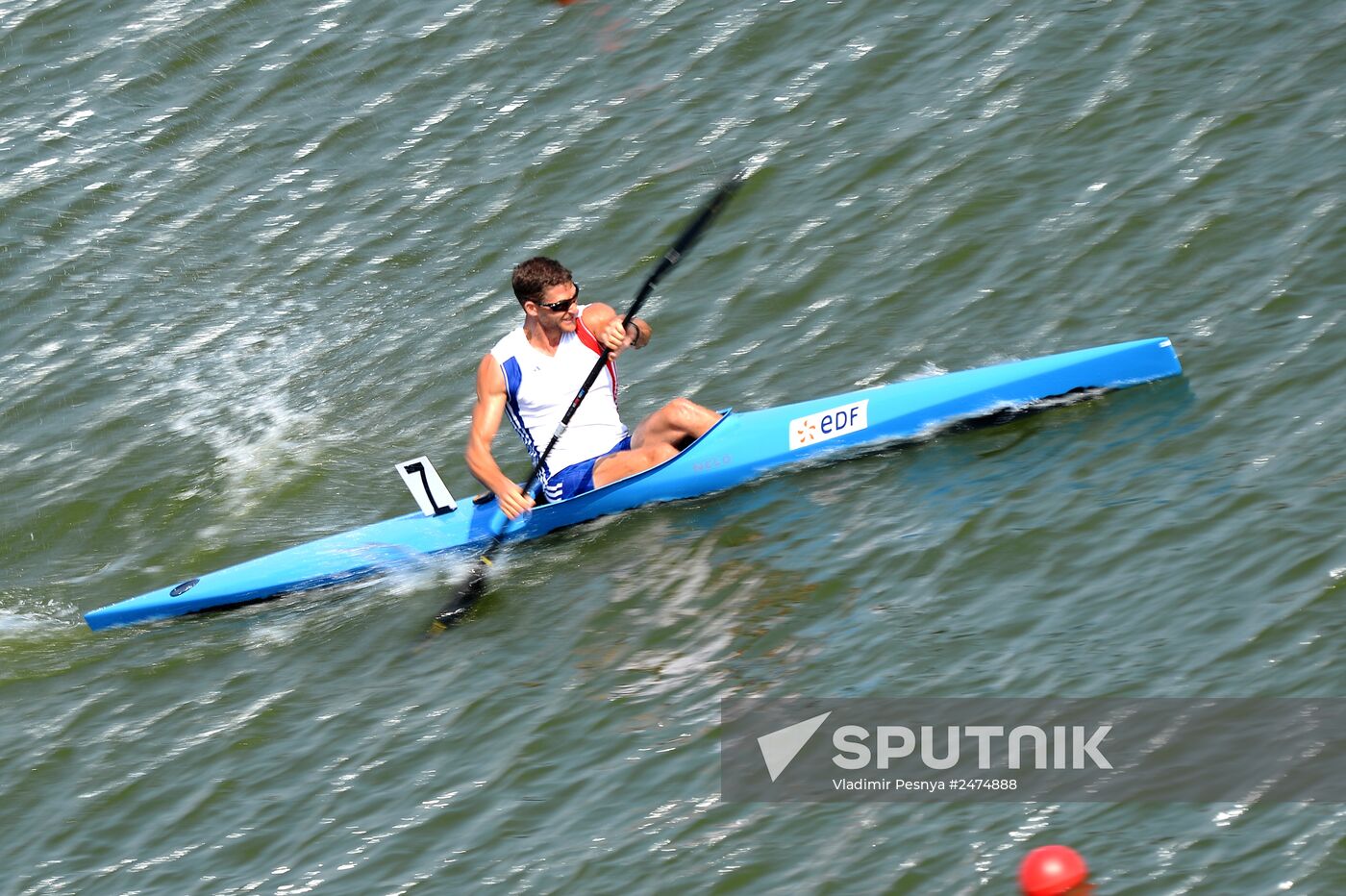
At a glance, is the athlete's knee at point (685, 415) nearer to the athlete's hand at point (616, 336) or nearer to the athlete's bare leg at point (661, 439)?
the athlete's bare leg at point (661, 439)

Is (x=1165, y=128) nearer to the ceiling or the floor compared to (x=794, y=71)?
nearer to the floor

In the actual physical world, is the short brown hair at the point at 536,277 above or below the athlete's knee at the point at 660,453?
above

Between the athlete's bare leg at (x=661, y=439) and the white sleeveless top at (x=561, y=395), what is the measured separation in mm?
124

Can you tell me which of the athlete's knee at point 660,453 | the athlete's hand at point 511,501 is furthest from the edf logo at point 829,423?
the athlete's hand at point 511,501

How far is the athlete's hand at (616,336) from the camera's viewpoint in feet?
24.8

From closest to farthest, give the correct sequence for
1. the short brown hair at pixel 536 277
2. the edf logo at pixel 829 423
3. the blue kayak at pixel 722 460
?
the short brown hair at pixel 536 277, the blue kayak at pixel 722 460, the edf logo at pixel 829 423

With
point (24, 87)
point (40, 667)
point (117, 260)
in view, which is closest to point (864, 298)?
point (40, 667)

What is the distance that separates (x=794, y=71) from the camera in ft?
38.4

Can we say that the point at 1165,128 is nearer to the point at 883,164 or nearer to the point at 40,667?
the point at 883,164

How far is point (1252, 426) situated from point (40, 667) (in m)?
5.57

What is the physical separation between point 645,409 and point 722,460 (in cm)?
138

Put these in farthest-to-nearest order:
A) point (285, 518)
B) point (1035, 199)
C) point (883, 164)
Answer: point (883, 164) < point (1035, 199) < point (285, 518)

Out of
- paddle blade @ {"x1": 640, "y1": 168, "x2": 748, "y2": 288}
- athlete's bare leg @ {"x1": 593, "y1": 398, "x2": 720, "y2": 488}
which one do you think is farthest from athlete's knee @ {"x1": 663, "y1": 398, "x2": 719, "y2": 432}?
paddle blade @ {"x1": 640, "y1": 168, "x2": 748, "y2": 288}

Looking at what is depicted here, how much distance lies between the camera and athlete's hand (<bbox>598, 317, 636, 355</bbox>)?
298 inches
